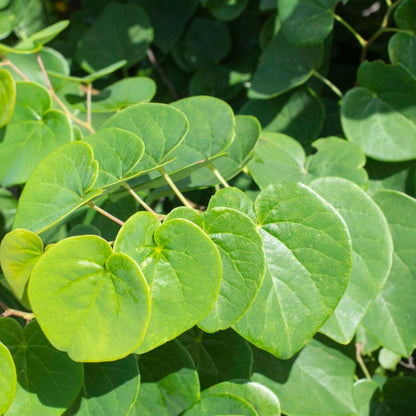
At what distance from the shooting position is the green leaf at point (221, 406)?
2.23 feet

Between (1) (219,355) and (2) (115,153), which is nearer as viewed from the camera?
(2) (115,153)

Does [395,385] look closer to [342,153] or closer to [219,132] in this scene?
[342,153]

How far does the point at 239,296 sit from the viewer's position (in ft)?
1.86

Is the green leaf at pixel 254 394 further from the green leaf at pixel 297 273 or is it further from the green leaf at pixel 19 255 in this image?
the green leaf at pixel 19 255

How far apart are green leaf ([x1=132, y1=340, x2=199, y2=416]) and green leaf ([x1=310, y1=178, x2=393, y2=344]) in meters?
0.22

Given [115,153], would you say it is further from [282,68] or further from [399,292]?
[282,68]

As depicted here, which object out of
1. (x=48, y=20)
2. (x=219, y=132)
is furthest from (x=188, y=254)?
(x=48, y=20)

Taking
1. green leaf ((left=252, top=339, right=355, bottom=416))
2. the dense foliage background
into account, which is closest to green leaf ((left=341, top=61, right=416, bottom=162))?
the dense foliage background

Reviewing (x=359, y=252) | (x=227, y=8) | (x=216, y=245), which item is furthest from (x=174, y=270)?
(x=227, y=8)

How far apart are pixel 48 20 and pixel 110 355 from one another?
1.36 m

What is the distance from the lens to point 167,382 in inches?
29.2

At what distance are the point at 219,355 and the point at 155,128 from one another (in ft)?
1.29

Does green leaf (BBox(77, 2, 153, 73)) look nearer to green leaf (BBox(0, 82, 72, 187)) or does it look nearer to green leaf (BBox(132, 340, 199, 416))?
green leaf (BBox(0, 82, 72, 187))

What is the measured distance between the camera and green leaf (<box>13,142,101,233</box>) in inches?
23.4
